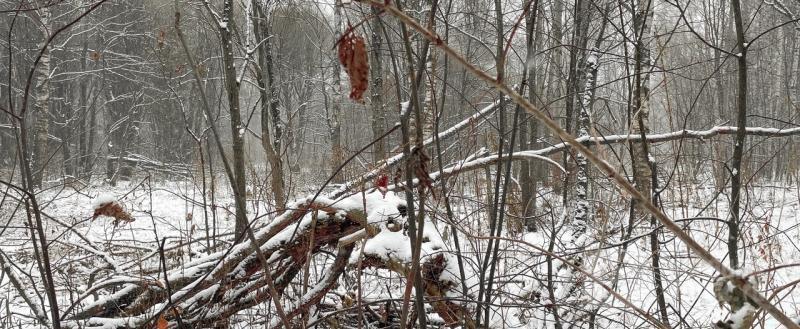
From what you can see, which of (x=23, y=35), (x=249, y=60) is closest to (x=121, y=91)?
(x=23, y=35)

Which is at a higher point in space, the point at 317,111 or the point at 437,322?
the point at 317,111

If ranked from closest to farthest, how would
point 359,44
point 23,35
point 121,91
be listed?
1. point 359,44
2. point 23,35
3. point 121,91

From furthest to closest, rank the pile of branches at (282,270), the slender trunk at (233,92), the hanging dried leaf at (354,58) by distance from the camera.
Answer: the slender trunk at (233,92) → the pile of branches at (282,270) → the hanging dried leaf at (354,58)

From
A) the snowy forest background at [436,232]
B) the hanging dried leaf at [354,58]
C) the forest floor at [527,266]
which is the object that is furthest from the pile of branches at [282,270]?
the hanging dried leaf at [354,58]

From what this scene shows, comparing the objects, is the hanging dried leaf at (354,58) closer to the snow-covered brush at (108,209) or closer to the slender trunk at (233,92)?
the snow-covered brush at (108,209)

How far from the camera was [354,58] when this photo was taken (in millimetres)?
738

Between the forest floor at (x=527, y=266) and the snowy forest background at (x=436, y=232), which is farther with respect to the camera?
the forest floor at (x=527, y=266)

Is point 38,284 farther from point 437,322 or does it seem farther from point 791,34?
point 791,34

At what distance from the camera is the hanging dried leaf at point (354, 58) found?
734 millimetres

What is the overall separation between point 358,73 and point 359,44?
4 cm

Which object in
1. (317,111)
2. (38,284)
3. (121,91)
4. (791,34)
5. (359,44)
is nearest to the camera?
(359,44)

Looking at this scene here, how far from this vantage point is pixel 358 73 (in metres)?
0.76

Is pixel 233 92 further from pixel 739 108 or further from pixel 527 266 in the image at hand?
pixel 739 108

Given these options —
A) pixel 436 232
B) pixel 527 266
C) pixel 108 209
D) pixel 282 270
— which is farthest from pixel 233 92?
pixel 527 266
